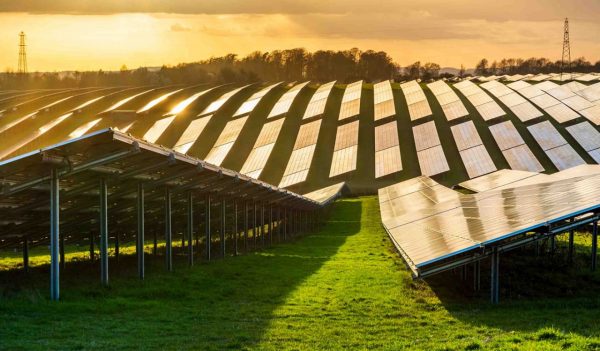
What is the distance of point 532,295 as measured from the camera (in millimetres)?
21891

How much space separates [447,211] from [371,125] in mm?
65782

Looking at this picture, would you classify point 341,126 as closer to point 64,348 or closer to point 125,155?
point 125,155

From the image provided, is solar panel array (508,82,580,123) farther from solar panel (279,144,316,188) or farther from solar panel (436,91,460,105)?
solar panel (279,144,316,188)

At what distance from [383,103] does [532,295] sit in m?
82.6

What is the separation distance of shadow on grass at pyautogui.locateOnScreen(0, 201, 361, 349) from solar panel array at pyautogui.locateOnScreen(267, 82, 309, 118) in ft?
228

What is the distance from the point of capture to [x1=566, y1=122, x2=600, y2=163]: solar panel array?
76.6m

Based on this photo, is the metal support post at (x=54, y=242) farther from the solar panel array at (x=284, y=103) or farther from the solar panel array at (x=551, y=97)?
the solar panel array at (x=284, y=103)

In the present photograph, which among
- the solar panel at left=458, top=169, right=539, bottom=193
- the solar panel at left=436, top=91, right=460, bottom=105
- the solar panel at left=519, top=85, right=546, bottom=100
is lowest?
the solar panel at left=458, top=169, right=539, bottom=193

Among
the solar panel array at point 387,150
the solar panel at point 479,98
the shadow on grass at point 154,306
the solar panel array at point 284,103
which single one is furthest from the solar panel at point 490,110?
the shadow on grass at point 154,306

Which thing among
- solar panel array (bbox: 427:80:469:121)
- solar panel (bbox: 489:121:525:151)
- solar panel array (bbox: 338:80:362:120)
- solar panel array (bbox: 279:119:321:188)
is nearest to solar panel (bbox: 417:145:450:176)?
solar panel (bbox: 489:121:525:151)

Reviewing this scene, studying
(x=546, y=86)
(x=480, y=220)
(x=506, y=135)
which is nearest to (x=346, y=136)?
(x=506, y=135)

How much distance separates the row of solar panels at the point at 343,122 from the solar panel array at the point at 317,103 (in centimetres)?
15

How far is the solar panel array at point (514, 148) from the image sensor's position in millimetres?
74188

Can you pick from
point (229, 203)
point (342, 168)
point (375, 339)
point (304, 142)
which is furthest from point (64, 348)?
point (304, 142)
